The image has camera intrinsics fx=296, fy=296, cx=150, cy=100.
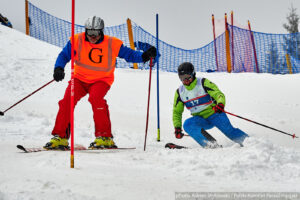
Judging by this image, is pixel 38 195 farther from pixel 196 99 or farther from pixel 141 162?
pixel 196 99

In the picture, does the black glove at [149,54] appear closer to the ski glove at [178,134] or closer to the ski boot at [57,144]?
the ski glove at [178,134]

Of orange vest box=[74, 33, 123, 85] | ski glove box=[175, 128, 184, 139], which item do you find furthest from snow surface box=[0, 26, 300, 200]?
orange vest box=[74, 33, 123, 85]

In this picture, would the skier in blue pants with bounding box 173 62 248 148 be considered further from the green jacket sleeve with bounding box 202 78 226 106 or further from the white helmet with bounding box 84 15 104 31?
the white helmet with bounding box 84 15 104 31

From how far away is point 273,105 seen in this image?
22.1 feet

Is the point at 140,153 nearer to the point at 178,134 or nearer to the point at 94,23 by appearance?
the point at 178,134

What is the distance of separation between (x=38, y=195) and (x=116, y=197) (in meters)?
0.37

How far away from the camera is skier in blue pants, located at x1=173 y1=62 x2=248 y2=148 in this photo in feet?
12.5

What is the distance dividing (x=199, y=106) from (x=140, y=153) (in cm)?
143

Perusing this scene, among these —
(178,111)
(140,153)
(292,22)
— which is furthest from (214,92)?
(292,22)

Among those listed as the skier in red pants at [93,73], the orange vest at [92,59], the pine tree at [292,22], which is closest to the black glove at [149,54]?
the skier in red pants at [93,73]

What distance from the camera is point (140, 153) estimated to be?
9.45ft

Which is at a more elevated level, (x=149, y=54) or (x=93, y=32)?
(x=93, y=32)

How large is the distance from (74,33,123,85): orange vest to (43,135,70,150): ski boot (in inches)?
29.7

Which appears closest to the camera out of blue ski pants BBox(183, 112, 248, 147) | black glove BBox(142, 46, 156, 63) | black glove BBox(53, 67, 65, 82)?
black glove BBox(53, 67, 65, 82)
